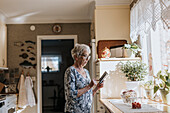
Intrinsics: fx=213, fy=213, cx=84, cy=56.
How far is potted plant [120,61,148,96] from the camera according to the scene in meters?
3.03

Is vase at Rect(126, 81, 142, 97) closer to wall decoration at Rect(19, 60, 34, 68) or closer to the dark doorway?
wall decoration at Rect(19, 60, 34, 68)

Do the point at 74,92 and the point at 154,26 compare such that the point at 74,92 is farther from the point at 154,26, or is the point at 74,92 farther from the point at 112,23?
the point at 112,23

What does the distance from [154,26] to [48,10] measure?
8.93ft

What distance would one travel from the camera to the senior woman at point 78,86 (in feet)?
6.89

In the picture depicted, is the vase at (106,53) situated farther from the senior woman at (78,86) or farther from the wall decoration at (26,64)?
the wall decoration at (26,64)

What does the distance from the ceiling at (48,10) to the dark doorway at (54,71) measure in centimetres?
145

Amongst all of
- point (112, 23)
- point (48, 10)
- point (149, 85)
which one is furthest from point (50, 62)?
point (149, 85)

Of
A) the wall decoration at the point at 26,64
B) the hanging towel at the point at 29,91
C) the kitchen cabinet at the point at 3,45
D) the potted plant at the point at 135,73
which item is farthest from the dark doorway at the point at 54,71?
the potted plant at the point at 135,73

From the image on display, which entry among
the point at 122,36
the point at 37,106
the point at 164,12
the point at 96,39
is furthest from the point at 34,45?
the point at 164,12

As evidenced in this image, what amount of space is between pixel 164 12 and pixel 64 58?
4.51 meters

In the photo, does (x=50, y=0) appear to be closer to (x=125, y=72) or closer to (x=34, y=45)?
(x=34, y=45)

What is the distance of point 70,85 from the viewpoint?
2090 mm

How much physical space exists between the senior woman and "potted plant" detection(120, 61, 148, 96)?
1014 mm

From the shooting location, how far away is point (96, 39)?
3.67 m
